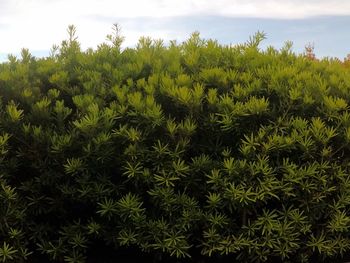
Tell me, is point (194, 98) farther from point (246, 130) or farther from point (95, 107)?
point (95, 107)

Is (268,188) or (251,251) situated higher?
(268,188)

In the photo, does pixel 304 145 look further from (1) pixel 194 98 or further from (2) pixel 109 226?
(2) pixel 109 226

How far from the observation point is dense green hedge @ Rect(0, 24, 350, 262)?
4.07 m

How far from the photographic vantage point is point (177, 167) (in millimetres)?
4016

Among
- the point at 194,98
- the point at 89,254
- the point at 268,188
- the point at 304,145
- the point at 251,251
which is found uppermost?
the point at 194,98

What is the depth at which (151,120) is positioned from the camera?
4.10 m

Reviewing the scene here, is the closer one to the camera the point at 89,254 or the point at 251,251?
the point at 251,251

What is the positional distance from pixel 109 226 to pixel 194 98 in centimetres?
123

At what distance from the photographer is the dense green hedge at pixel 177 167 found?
13.4ft

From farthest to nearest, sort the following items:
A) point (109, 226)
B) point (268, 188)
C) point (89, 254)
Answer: point (89, 254), point (109, 226), point (268, 188)

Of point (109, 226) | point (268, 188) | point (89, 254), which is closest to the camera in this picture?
point (268, 188)

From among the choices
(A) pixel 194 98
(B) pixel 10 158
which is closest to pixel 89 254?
(B) pixel 10 158

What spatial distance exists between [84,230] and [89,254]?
0.34 m

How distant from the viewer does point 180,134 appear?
4121 millimetres
